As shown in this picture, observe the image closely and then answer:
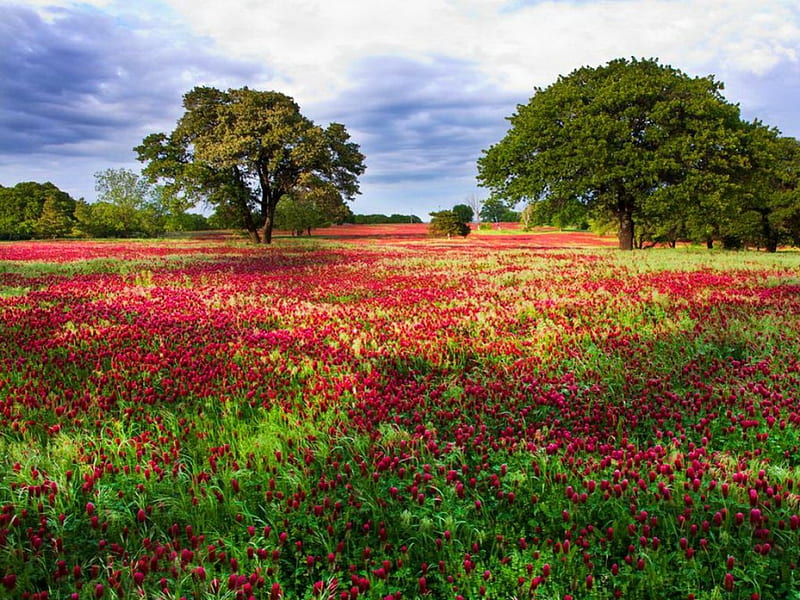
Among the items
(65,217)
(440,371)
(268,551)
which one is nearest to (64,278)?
(440,371)

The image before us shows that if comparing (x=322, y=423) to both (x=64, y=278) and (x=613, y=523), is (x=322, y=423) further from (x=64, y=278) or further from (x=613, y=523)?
(x=64, y=278)

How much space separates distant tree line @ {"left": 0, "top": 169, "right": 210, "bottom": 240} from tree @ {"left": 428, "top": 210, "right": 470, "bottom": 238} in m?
49.6

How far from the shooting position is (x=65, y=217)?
79.2 metres

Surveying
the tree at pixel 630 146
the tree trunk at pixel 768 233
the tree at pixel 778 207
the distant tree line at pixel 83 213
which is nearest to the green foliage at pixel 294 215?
the distant tree line at pixel 83 213

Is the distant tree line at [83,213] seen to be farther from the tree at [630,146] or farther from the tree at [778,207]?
the tree at [778,207]

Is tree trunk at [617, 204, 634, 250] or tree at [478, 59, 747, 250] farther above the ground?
tree at [478, 59, 747, 250]

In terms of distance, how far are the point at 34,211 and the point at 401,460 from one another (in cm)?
10493

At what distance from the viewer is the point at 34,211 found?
84.7 meters

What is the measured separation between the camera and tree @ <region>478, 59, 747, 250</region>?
93.9 ft

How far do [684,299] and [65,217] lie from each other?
306ft

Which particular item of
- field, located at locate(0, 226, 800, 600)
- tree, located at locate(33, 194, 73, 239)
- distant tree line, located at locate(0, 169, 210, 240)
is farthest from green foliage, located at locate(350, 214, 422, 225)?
field, located at locate(0, 226, 800, 600)

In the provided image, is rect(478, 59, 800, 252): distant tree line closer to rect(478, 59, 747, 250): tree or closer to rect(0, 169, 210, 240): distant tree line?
rect(478, 59, 747, 250): tree

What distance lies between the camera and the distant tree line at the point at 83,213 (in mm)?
79438

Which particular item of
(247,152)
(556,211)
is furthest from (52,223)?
(556,211)
